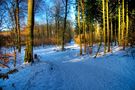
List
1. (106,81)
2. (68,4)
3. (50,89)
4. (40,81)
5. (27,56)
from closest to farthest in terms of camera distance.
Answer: (50,89) → (40,81) → (106,81) → (27,56) → (68,4)

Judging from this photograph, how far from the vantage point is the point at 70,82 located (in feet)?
38.9

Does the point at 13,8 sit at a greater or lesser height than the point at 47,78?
greater

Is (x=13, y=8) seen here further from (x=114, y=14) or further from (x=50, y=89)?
(x=50, y=89)

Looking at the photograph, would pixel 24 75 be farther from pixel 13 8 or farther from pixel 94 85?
pixel 13 8

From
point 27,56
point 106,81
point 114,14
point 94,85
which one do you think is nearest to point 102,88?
point 94,85

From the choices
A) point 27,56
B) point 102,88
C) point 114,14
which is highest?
point 114,14

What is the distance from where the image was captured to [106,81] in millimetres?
12398

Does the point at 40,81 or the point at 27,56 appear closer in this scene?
A: the point at 40,81

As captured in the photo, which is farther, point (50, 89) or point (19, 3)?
point (19, 3)

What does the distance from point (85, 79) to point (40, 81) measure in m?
2.53

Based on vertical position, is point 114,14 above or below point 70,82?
above

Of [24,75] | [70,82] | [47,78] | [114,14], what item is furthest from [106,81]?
[114,14]

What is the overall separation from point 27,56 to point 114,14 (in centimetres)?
2476

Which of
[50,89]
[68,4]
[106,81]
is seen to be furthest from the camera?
[68,4]
